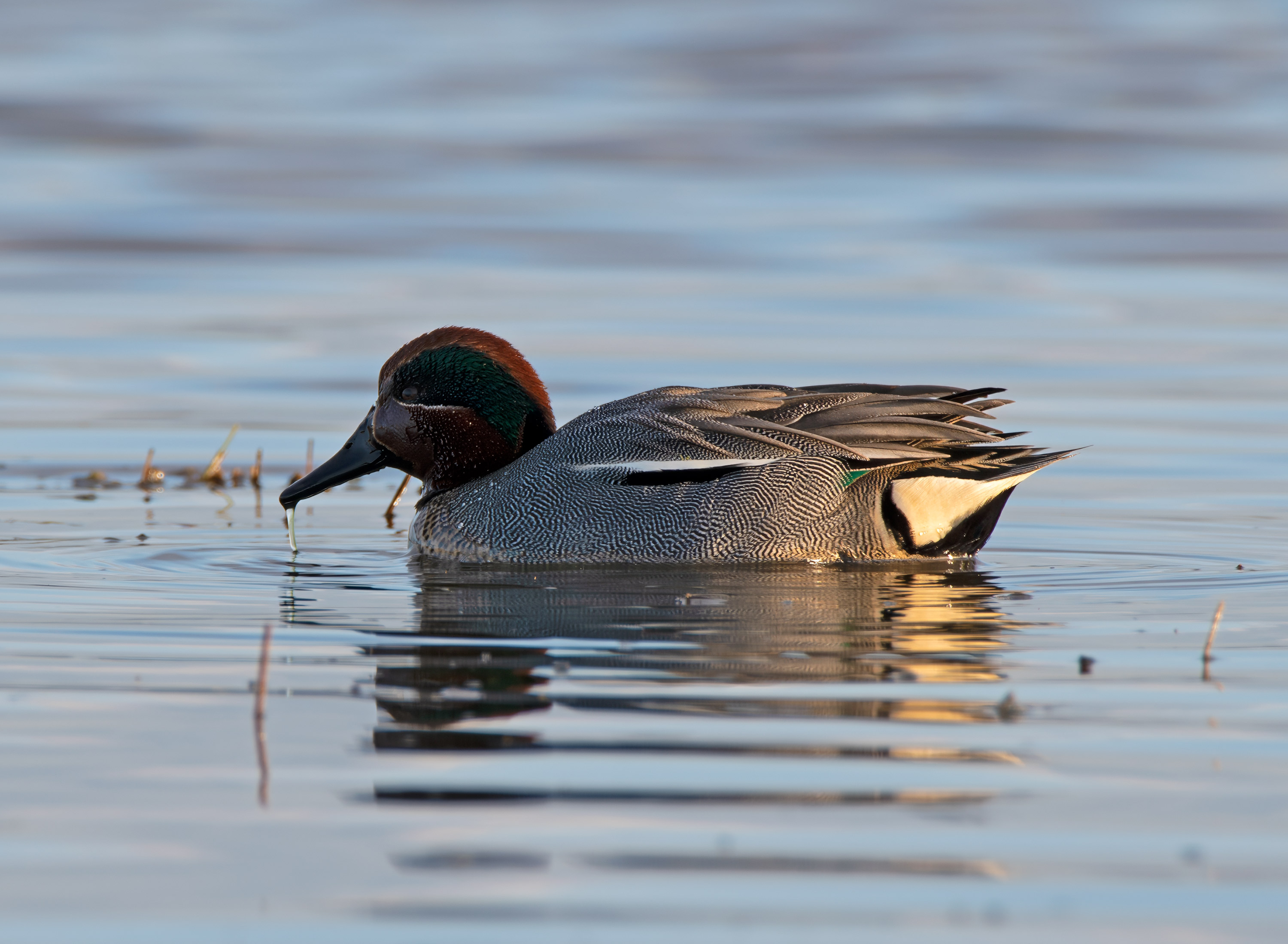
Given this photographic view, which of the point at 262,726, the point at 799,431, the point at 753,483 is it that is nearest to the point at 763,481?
the point at 753,483

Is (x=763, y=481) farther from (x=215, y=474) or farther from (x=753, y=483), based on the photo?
(x=215, y=474)

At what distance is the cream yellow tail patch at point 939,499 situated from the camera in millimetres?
7352

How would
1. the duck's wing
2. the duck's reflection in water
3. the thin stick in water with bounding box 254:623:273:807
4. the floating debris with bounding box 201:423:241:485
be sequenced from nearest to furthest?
the thin stick in water with bounding box 254:623:273:807
the duck's reflection in water
the duck's wing
the floating debris with bounding box 201:423:241:485

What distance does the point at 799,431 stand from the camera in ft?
23.6

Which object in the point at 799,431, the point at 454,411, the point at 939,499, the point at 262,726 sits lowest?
the point at 262,726

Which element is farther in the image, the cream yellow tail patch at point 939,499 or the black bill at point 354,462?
the black bill at point 354,462

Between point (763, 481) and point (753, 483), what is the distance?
0.03 meters

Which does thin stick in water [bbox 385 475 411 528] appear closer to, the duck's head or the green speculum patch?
the duck's head

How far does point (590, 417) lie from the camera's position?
24.7 feet

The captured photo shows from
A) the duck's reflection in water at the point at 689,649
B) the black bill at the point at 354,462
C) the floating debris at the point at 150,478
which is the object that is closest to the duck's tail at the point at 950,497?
the duck's reflection in water at the point at 689,649

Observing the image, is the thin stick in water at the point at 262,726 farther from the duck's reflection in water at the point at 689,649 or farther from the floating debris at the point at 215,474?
the floating debris at the point at 215,474

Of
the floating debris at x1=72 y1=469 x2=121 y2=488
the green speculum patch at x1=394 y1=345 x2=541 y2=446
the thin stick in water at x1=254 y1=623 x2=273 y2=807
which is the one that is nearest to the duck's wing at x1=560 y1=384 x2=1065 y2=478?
the green speculum patch at x1=394 y1=345 x2=541 y2=446

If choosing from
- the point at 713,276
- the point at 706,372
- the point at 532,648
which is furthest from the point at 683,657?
the point at 713,276

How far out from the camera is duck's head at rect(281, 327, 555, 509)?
26.5 feet
